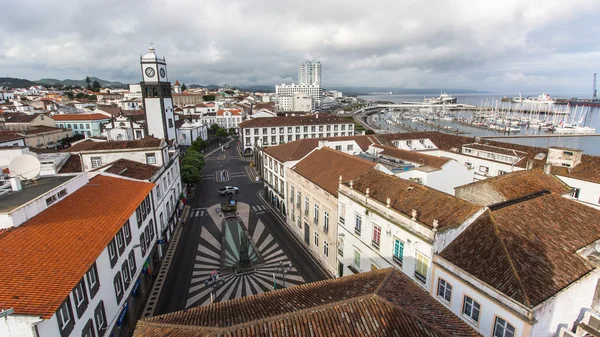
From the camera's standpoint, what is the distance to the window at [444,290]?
18.9m

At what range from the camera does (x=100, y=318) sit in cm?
1952

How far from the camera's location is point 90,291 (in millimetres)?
18156

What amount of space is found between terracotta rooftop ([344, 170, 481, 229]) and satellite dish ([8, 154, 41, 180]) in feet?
85.2

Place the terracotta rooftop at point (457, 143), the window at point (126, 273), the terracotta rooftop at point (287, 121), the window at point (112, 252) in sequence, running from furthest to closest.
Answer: the terracotta rooftop at point (287, 121) → the terracotta rooftop at point (457, 143) → the window at point (126, 273) → the window at point (112, 252)

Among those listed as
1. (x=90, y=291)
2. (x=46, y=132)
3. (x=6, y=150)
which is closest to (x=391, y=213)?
(x=90, y=291)

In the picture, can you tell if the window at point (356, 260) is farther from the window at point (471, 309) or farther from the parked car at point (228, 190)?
the parked car at point (228, 190)

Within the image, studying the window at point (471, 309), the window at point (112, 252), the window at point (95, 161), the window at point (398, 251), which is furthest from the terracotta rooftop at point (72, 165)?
the window at point (471, 309)

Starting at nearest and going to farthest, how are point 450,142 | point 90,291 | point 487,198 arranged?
A: point 90,291 → point 487,198 → point 450,142

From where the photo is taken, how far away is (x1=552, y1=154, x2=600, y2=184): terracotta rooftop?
33.6m

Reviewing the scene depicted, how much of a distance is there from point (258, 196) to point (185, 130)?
192 feet

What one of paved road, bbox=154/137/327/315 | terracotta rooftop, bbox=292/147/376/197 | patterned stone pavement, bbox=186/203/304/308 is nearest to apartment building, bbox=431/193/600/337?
terracotta rooftop, bbox=292/147/376/197

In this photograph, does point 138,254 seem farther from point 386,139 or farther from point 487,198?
point 386,139

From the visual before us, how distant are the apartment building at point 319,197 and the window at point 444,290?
12.3 meters

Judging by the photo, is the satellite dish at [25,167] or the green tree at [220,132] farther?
the green tree at [220,132]
